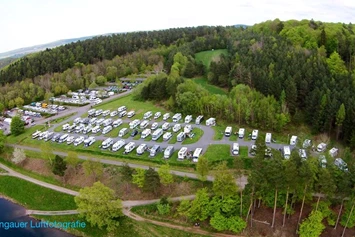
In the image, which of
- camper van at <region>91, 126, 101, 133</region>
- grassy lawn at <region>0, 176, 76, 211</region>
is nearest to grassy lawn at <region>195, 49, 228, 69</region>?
camper van at <region>91, 126, 101, 133</region>

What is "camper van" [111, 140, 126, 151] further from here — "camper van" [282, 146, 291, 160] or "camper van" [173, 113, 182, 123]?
"camper van" [282, 146, 291, 160]

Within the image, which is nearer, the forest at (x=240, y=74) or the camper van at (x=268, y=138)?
the camper van at (x=268, y=138)

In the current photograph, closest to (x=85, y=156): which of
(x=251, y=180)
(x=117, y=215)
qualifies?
(x=117, y=215)

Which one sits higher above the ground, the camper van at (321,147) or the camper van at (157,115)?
the camper van at (157,115)

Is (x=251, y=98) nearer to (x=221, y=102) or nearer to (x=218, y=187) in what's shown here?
(x=221, y=102)

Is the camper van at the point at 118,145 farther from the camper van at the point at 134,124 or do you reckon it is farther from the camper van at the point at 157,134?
the camper van at the point at 134,124

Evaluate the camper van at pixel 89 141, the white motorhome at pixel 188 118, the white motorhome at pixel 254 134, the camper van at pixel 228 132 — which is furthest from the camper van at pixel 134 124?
the white motorhome at pixel 254 134

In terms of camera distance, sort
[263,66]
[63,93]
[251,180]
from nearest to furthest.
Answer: [251,180] < [263,66] < [63,93]
